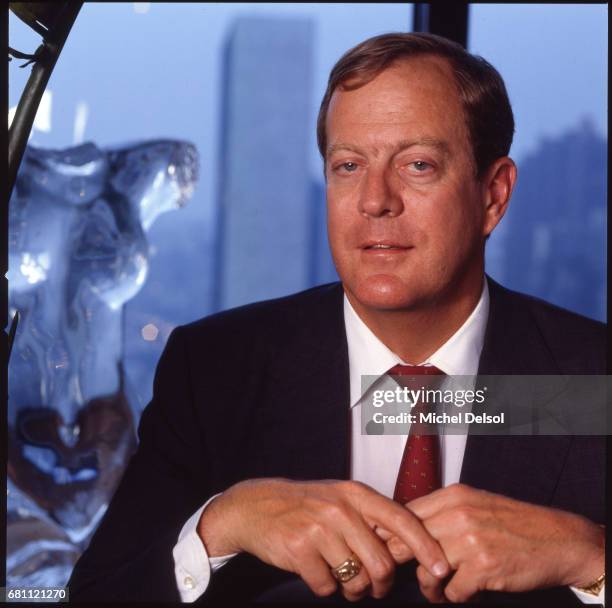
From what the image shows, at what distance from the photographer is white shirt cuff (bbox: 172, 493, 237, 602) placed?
1.01 metres

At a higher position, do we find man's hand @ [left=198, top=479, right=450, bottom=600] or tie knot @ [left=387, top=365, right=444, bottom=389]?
tie knot @ [left=387, top=365, right=444, bottom=389]

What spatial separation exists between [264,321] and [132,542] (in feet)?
1.34

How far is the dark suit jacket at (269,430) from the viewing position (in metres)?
1.11

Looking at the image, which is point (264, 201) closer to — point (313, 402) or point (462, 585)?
point (313, 402)

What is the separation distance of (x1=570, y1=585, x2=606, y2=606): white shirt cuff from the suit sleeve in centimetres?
51

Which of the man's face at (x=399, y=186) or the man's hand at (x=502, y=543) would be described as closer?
the man's hand at (x=502, y=543)

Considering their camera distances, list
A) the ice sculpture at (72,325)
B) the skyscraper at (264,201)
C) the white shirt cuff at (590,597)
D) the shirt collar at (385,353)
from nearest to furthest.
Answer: the white shirt cuff at (590,597), the shirt collar at (385,353), the ice sculpture at (72,325), the skyscraper at (264,201)

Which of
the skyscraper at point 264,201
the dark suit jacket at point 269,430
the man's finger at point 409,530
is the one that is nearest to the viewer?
the man's finger at point 409,530

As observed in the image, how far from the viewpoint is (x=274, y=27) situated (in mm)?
2418

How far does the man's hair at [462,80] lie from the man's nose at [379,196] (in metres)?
0.16

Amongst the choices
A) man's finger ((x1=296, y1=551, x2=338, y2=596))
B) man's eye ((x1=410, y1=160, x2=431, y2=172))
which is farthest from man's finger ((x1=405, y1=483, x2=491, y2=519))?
man's eye ((x1=410, y1=160, x2=431, y2=172))

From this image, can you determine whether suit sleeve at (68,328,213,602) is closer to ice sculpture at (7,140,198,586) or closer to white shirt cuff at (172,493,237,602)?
white shirt cuff at (172,493,237,602)

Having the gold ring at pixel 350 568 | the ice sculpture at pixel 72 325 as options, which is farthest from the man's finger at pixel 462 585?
the ice sculpture at pixel 72 325

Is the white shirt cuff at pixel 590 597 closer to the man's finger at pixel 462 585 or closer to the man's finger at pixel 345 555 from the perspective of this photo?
the man's finger at pixel 462 585
